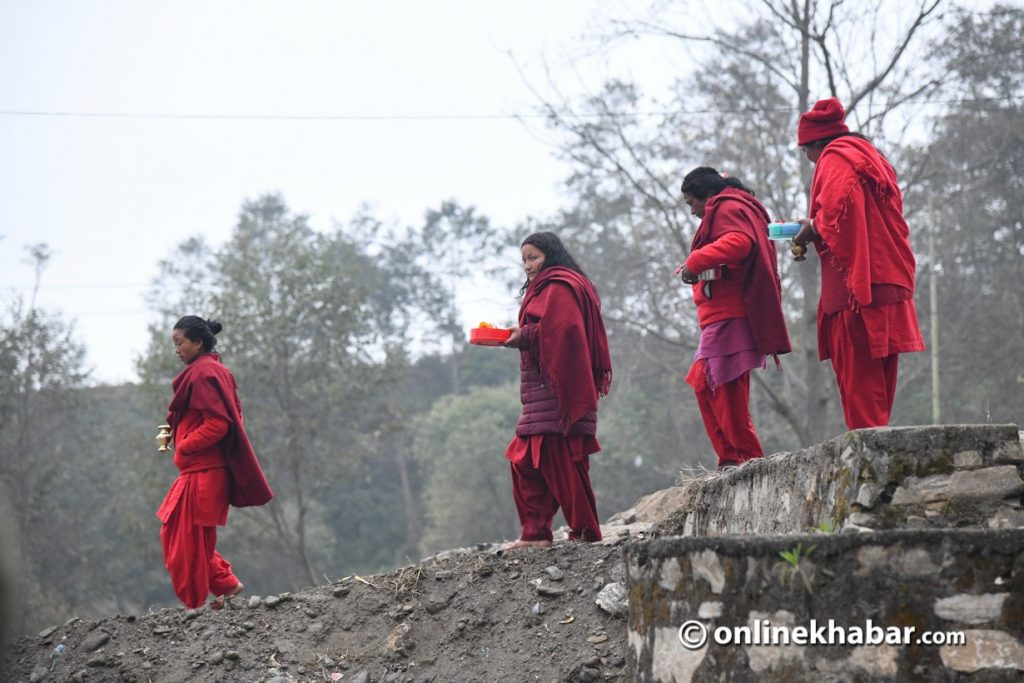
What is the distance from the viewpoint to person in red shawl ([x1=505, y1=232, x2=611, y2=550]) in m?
6.37

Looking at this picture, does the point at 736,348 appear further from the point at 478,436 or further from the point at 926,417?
the point at 478,436

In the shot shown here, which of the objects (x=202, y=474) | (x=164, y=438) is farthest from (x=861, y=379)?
(x=164, y=438)

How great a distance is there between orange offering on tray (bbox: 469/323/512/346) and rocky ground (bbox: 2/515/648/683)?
1.15m

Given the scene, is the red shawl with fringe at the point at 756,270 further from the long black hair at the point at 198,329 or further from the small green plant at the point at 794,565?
the long black hair at the point at 198,329

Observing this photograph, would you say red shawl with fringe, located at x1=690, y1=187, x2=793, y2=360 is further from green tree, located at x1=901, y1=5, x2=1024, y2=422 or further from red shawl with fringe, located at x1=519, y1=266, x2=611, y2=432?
green tree, located at x1=901, y1=5, x2=1024, y2=422

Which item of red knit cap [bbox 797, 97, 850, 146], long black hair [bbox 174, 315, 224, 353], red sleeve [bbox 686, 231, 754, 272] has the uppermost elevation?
red knit cap [bbox 797, 97, 850, 146]

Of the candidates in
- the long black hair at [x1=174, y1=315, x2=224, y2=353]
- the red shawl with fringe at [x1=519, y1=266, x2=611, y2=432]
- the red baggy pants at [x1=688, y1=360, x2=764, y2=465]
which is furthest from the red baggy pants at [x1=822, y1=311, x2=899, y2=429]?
the long black hair at [x1=174, y1=315, x2=224, y2=353]

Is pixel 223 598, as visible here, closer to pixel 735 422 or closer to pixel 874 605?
pixel 735 422

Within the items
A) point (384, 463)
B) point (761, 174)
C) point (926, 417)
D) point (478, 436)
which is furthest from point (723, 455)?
point (384, 463)

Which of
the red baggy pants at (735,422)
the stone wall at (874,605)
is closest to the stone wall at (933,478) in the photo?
the stone wall at (874,605)

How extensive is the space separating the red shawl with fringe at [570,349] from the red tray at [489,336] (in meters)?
0.25

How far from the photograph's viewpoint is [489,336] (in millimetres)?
6211

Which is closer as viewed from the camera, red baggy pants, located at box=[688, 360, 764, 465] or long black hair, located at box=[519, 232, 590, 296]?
red baggy pants, located at box=[688, 360, 764, 465]

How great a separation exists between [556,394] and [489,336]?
0.51 meters
